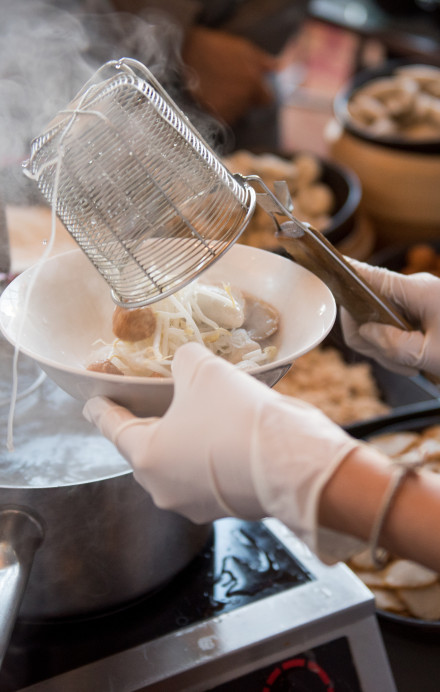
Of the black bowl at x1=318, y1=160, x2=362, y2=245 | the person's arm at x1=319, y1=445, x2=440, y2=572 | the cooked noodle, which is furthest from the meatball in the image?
the black bowl at x1=318, y1=160, x2=362, y2=245

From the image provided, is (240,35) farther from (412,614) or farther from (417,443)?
(412,614)

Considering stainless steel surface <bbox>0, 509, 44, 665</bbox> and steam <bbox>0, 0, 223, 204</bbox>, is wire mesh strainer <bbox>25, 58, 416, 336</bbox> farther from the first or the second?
steam <bbox>0, 0, 223, 204</bbox>

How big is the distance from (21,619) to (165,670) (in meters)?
0.24

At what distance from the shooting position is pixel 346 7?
4145mm

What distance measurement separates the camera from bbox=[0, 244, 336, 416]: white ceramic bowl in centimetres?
79

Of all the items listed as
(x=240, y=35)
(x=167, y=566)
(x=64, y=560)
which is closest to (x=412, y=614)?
(x=167, y=566)

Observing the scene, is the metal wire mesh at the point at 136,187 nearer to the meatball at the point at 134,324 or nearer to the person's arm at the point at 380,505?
the meatball at the point at 134,324

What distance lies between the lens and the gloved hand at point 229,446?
65 cm

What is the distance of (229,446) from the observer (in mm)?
686

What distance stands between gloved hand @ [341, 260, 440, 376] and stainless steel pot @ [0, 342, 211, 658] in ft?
1.33

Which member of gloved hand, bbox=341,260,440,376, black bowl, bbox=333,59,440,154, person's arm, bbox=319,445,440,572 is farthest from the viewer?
black bowl, bbox=333,59,440,154

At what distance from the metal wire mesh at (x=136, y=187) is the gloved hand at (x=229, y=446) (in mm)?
132

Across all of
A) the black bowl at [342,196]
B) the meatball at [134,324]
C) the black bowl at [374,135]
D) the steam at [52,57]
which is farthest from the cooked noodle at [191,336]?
the black bowl at [374,135]

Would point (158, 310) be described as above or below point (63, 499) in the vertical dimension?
above
